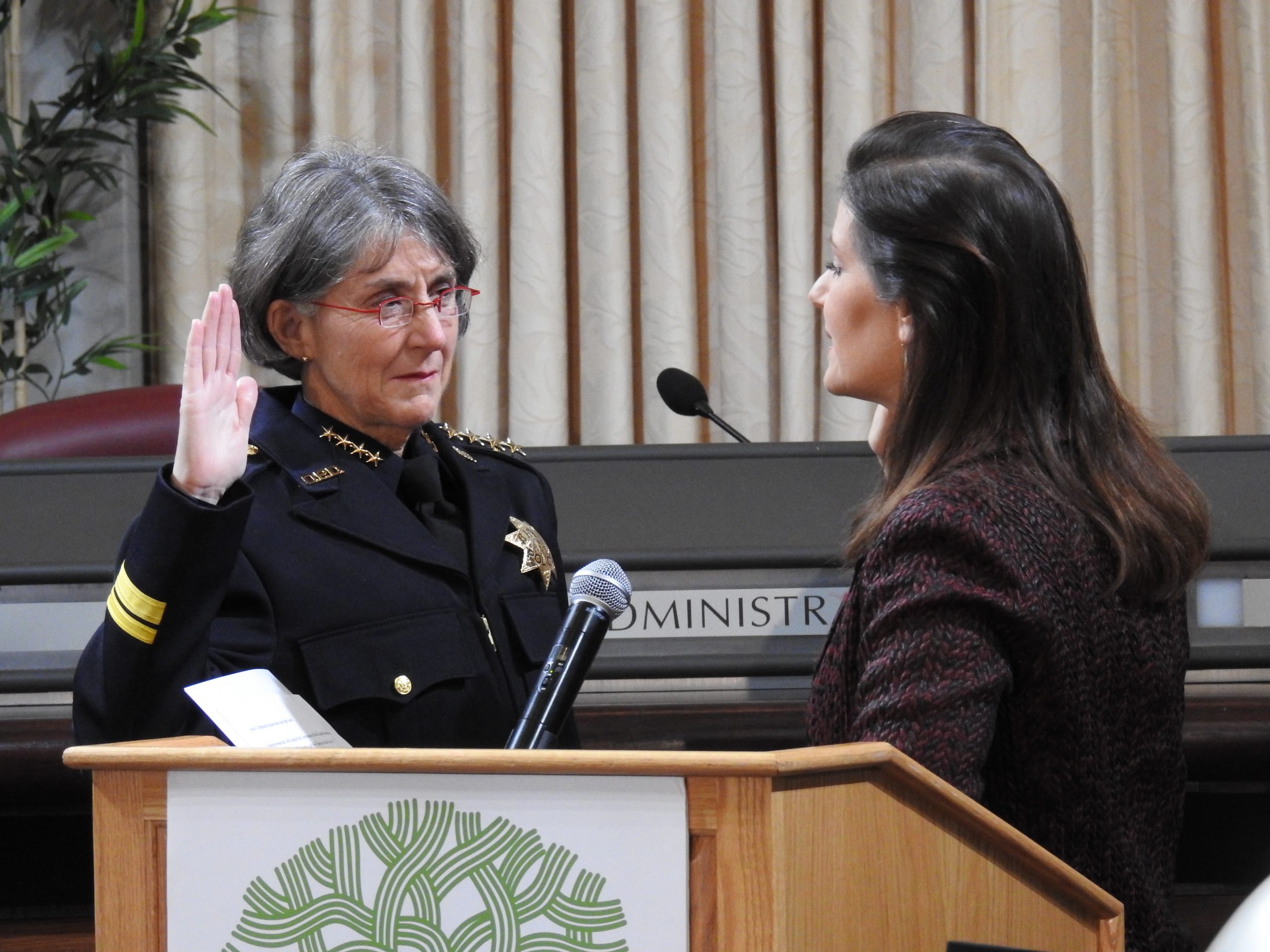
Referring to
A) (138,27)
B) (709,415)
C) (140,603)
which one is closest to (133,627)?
(140,603)

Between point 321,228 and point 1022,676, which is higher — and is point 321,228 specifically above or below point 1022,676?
above

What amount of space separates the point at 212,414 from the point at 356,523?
1.05ft

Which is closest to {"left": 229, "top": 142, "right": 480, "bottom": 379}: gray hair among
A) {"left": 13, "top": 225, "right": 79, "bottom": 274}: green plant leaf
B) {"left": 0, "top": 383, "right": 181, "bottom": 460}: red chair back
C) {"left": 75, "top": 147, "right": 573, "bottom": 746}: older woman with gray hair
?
{"left": 75, "top": 147, "right": 573, "bottom": 746}: older woman with gray hair

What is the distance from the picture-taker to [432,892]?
77 centimetres

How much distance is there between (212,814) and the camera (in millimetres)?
800

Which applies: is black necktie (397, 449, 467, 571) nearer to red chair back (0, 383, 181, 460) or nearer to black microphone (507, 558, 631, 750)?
black microphone (507, 558, 631, 750)

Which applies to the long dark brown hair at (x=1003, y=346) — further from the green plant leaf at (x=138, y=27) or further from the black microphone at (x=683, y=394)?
the green plant leaf at (x=138, y=27)

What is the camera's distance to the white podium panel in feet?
2.43

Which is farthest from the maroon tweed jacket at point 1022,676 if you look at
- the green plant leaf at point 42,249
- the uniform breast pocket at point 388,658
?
the green plant leaf at point 42,249

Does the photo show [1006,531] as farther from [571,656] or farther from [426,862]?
[426,862]

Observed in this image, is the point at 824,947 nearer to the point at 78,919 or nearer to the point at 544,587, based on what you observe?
the point at 544,587

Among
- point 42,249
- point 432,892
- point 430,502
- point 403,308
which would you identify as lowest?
point 432,892

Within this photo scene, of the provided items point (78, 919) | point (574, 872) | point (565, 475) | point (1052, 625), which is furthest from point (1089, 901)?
point (78, 919)

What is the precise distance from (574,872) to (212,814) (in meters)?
0.21
